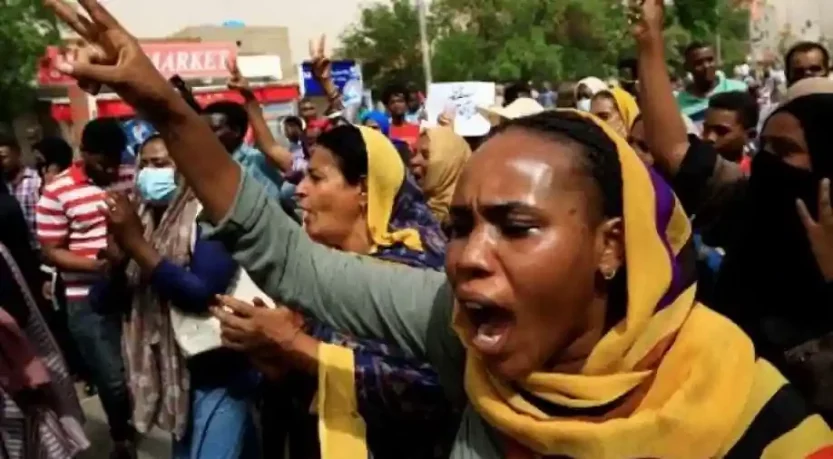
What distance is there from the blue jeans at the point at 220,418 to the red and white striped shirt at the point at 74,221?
5.59 feet

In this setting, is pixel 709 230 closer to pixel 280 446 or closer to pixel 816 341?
pixel 816 341

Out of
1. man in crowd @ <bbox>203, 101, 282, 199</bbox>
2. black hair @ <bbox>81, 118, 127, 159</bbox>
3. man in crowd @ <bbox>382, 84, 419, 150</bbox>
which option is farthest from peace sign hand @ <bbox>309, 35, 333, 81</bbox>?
man in crowd @ <bbox>382, 84, 419, 150</bbox>

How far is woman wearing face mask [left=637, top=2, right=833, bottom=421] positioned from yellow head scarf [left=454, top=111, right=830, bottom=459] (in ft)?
1.59

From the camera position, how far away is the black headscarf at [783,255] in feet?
7.20

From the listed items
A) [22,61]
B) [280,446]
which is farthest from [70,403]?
[22,61]

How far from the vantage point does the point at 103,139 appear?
198 inches

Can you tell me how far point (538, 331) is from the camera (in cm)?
153

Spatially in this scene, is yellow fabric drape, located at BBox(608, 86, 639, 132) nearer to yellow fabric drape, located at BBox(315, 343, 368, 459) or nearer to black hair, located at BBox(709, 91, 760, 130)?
black hair, located at BBox(709, 91, 760, 130)

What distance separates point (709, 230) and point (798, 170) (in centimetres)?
67

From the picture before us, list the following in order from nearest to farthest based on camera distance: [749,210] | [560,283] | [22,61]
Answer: [560,283], [749,210], [22,61]

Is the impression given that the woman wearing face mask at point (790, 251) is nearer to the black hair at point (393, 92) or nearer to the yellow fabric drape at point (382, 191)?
the yellow fabric drape at point (382, 191)

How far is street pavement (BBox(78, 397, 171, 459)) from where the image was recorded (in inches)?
212

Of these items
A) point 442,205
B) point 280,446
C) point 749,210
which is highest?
point 749,210

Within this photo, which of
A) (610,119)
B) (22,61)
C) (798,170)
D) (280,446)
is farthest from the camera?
(22,61)
